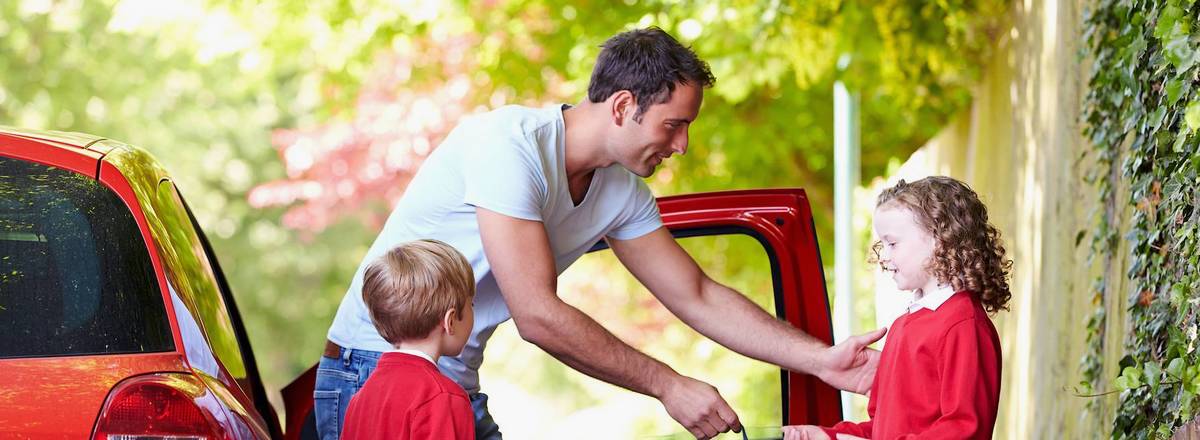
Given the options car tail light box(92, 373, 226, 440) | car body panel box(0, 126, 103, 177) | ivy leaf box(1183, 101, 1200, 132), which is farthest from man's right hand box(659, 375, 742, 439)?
car body panel box(0, 126, 103, 177)

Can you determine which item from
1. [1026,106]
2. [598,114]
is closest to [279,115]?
[1026,106]

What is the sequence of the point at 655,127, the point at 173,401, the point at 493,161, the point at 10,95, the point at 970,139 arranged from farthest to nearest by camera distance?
the point at 10,95, the point at 970,139, the point at 655,127, the point at 493,161, the point at 173,401

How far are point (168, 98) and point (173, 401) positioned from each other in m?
19.9

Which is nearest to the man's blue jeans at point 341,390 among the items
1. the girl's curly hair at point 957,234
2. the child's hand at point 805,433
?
the child's hand at point 805,433

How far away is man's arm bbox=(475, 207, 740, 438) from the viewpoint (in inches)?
127

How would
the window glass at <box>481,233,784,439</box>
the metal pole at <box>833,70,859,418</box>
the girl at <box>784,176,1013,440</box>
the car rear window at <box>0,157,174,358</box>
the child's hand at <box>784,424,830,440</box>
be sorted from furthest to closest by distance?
the window glass at <box>481,233,784,439</box>, the metal pole at <box>833,70,859,418</box>, the child's hand at <box>784,424,830,440</box>, the girl at <box>784,176,1013,440</box>, the car rear window at <box>0,157,174,358</box>

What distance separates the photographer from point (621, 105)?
3520mm

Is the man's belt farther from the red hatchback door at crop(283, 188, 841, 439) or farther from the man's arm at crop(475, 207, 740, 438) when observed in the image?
the red hatchback door at crop(283, 188, 841, 439)

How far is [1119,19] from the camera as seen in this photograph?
3.76 meters

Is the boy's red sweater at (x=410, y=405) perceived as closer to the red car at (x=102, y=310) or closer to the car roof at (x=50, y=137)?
the red car at (x=102, y=310)

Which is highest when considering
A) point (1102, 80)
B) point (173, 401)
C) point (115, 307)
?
point (1102, 80)

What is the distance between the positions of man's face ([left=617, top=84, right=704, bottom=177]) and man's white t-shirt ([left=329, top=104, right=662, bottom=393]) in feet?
A: 0.55

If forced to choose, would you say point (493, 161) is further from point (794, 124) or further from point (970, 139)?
point (794, 124)

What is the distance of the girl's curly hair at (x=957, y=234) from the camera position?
9.51ft
